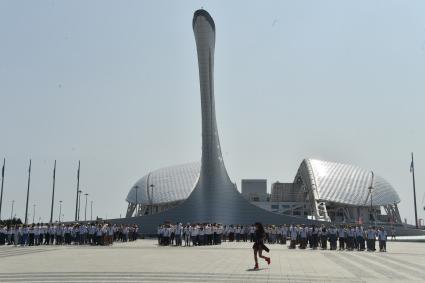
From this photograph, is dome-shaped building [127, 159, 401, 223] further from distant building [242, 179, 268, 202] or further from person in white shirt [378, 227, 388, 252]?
person in white shirt [378, 227, 388, 252]

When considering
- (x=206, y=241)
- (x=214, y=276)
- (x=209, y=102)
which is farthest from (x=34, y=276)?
(x=209, y=102)

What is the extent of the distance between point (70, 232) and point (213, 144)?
1017 inches

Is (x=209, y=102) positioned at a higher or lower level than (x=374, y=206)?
higher

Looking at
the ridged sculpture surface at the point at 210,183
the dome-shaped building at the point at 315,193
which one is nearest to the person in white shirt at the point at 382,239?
the ridged sculpture surface at the point at 210,183

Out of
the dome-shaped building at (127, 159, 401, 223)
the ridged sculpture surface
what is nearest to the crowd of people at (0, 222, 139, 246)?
the ridged sculpture surface

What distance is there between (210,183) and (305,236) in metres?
28.1

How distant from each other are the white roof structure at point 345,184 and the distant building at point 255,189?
784cm

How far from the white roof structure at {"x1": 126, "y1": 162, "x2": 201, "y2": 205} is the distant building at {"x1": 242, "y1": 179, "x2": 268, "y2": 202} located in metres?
9.89

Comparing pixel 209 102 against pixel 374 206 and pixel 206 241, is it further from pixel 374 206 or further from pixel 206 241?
pixel 374 206

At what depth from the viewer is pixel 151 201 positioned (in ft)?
325

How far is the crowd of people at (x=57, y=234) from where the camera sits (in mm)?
30750

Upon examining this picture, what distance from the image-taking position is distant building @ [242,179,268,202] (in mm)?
101812

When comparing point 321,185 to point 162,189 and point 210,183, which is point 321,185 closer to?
point 162,189

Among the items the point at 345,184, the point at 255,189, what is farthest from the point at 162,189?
the point at 345,184
